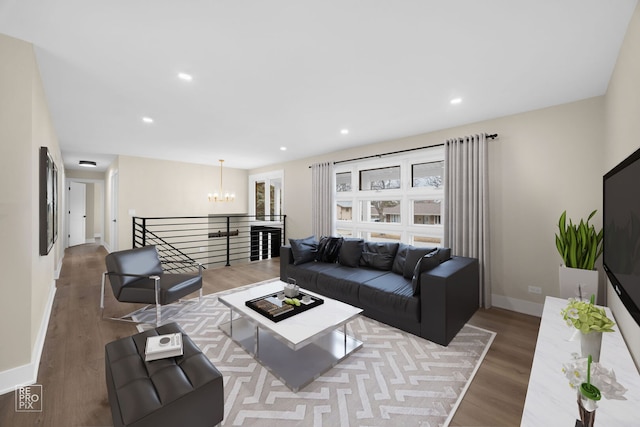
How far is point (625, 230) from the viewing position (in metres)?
1.38

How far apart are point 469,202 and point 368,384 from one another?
104 inches

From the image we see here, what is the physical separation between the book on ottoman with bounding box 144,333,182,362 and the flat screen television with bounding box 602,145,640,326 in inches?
93.0

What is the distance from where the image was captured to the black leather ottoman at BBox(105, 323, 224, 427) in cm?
128

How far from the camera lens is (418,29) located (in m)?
1.76

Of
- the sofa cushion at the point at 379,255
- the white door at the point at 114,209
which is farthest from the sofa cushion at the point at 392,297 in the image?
the white door at the point at 114,209

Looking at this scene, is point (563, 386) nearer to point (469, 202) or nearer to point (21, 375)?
point (469, 202)

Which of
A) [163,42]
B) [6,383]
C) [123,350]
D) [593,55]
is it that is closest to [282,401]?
[123,350]

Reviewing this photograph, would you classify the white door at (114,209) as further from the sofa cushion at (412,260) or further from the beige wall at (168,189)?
the sofa cushion at (412,260)

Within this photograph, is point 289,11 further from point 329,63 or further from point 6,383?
point 6,383

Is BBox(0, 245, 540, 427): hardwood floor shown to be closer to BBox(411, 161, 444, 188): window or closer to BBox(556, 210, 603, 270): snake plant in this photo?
BBox(556, 210, 603, 270): snake plant

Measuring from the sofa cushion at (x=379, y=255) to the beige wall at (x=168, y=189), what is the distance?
16.8 feet

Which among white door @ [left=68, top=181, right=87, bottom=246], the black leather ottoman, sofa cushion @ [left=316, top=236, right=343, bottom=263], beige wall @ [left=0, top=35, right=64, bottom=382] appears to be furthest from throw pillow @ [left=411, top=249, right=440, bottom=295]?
white door @ [left=68, top=181, right=87, bottom=246]

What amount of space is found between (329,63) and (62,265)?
22.5 feet

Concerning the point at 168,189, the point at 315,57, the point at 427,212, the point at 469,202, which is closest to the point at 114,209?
the point at 168,189
